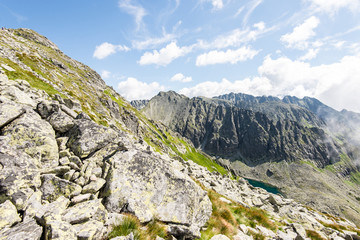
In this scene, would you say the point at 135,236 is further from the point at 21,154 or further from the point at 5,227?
the point at 21,154

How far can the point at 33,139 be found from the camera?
388 inches

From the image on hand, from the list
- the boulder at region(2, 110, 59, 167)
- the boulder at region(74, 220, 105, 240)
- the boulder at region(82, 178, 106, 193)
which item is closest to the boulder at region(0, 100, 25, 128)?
Result: the boulder at region(2, 110, 59, 167)

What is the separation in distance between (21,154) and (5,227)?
12.7 ft

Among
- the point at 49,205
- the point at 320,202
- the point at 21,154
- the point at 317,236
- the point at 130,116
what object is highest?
the point at 130,116

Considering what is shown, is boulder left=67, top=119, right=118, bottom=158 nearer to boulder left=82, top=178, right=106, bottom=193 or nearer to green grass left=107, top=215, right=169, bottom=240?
boulder left=82, top=178, right=106, bottom=193

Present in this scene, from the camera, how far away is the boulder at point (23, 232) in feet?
17.1

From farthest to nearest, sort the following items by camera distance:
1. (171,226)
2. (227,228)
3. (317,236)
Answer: (317,236) < (227,228) < (171,226)

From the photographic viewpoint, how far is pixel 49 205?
275 inches

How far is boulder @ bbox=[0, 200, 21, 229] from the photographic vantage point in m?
5.78

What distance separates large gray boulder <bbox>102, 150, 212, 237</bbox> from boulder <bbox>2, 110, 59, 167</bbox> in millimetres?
3534

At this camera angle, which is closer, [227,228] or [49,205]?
[49,205]

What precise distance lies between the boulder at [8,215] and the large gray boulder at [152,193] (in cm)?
354

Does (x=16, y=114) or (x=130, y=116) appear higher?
(x=130, y=116)

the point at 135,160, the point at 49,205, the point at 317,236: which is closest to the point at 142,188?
the point at 135,160
